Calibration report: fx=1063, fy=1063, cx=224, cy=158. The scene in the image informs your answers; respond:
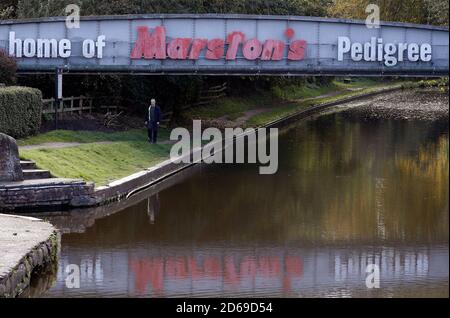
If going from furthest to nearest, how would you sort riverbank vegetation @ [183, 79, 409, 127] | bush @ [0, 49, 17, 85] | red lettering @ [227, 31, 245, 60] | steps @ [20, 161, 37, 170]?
riverbank vegetation @ [183, 79, 409, 127]
red lettering @ [227, 31, 245, 60]
bush @ [0, 49, 17, 85]
steps @ [20, 161, 37, 170]

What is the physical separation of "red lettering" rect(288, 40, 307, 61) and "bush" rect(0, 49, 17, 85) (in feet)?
34.8

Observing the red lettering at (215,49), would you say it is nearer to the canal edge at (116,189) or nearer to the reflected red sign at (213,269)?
the canal edge at (116,189)

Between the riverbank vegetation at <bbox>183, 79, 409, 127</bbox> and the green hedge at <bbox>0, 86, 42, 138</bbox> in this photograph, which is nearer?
the green hedge at <bbox>0, 86, 42, 138</bbox>

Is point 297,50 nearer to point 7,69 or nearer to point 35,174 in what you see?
point 7,69

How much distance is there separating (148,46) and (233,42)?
317cm

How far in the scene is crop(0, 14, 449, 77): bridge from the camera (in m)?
39.1

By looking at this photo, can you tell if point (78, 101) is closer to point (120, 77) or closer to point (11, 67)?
point (120, 77)

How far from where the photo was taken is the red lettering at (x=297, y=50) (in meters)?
39.8

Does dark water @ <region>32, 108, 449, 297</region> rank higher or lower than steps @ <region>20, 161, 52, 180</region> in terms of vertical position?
lower

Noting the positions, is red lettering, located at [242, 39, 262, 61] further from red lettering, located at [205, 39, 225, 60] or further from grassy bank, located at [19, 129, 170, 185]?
grassy bank, located at [19, 129, 170, 185]

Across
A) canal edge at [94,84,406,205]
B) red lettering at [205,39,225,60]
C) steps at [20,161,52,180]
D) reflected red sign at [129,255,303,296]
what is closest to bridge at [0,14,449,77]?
red lettering at [205,39,225,60]

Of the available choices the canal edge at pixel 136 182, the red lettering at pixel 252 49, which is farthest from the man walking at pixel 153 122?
the red lettering at pixel 252 49

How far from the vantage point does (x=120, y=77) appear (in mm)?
40906
